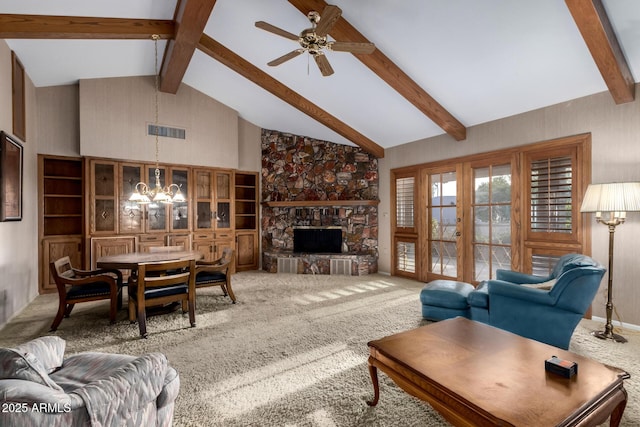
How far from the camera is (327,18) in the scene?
259cm

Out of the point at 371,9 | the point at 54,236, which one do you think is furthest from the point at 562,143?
the point at 54,236

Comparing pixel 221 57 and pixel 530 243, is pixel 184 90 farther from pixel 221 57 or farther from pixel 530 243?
pixel 530 243

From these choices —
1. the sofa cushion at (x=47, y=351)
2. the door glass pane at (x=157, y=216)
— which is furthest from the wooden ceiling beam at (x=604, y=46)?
the door glass pane at (x=157, y=216)

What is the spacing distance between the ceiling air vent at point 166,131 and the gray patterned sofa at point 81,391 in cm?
495

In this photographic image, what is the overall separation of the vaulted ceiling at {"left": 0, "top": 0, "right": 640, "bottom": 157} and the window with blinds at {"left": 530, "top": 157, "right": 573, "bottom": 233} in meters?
0.82

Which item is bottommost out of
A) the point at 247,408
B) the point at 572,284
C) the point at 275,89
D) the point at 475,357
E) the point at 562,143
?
the point at 247,408

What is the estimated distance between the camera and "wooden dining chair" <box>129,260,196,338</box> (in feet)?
10.7

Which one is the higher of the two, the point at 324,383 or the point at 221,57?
the point at 221,57

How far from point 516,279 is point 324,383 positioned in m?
2.65

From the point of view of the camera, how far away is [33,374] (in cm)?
120

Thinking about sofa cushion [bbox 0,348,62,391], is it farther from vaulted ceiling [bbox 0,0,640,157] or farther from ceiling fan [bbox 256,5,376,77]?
vaulted ceiling [bbox 0,0,640,157]

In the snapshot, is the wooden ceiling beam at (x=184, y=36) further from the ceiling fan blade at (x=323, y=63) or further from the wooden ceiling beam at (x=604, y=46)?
the wooden ceiling beam at (x=604, y=46)

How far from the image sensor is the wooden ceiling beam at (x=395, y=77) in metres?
3.46

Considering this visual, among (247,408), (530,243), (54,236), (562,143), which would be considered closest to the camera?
(247,408)
